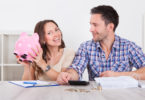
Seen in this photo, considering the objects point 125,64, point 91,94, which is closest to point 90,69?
point 125,64

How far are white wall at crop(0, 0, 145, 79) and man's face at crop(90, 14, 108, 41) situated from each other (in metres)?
1.71

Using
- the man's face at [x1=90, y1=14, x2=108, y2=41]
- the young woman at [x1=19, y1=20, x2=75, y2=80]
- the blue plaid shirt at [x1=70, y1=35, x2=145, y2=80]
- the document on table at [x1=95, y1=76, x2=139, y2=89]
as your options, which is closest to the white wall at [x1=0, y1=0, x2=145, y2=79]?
the young woman at [x1=19, y1=20, x2=75, y2=80]

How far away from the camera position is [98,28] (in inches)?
100.0

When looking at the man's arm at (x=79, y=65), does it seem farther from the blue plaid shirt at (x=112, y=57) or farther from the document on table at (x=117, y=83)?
the document on table at (x=117, y=83)

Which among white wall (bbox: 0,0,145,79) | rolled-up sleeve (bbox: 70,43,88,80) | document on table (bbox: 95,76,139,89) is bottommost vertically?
document on table (bbox: 95,76,139,89)

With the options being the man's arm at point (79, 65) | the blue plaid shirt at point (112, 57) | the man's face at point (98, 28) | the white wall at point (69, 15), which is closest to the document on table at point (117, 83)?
the man's arm at point (79, 65)

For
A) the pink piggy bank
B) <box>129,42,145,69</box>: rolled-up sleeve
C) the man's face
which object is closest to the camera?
the pink piggy bank

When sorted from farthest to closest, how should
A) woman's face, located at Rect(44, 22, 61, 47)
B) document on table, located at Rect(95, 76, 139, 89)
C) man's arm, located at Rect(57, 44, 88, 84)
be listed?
woman's face, located at Rect(44, 22, 61, 47), man's arm, located at Rect(57, 44, 88, 84), document on table, located at Rect(95, 76, 139, 89)

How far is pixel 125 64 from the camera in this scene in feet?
7.89

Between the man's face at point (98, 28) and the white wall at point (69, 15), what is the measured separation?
5.62 ft

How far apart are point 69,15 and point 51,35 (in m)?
1.71

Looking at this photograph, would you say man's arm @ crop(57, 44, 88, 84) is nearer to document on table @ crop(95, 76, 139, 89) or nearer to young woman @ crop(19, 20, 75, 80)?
young woman @ crop(19, 20, 75, 80)

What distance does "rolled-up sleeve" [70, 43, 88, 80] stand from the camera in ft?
7.41

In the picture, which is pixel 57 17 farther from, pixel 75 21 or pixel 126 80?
pixel 126 80
